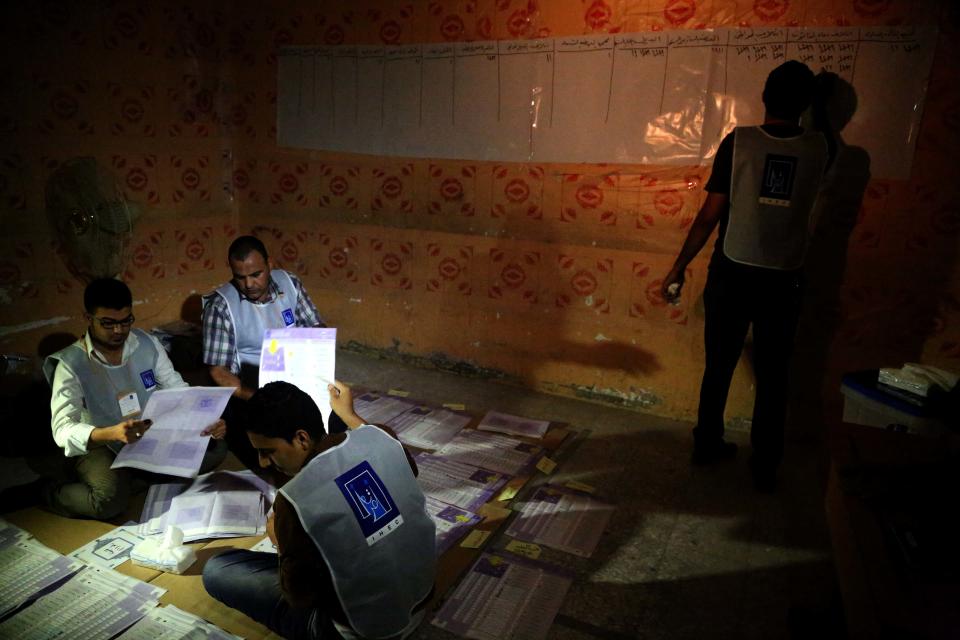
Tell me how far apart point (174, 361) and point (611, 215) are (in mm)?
2739

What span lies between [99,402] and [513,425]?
193cm

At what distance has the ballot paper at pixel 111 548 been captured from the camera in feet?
7.20

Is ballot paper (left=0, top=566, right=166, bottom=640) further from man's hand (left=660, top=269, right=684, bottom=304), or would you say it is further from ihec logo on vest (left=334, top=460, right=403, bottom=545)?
man's hand (left=660, top=269, right=684, bottom=304)

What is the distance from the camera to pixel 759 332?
273 centimetres

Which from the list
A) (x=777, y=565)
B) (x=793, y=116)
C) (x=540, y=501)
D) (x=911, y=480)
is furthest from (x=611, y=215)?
(x=911, y=480)

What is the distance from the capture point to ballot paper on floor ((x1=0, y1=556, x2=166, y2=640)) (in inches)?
73.5

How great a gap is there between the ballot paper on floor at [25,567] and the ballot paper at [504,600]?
50.8 inches

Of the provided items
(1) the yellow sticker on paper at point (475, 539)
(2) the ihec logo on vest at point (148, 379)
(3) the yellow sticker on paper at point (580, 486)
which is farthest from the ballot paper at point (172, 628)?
(3) the yellow sticker on paper at point (580, 486)

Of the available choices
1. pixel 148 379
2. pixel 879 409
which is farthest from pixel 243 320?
pixel 879 409

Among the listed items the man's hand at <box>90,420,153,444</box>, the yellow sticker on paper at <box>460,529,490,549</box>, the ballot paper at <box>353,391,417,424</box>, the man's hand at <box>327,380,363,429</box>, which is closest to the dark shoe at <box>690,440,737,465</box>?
the yellow sticker on paper at <box>460,529,490,549</box>

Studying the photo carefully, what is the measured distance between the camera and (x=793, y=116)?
2.51 meters

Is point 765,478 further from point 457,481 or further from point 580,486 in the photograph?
point 457,481

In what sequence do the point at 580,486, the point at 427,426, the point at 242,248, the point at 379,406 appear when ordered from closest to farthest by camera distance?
the point at 242,248 → the point at 580,486 → the point at 427,426 → the point at 379,406

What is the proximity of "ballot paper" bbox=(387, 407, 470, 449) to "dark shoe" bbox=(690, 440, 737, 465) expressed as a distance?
1188 mm
